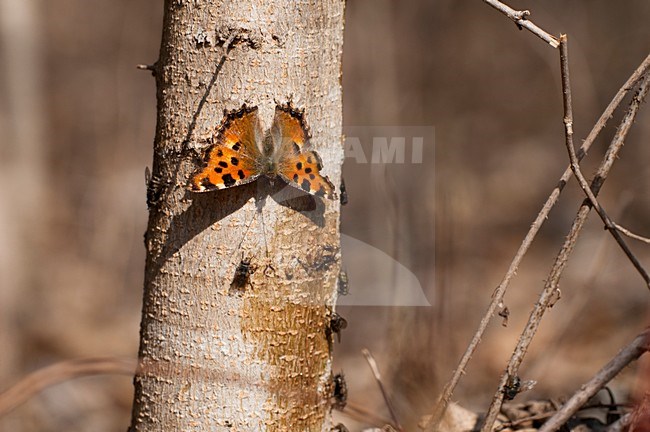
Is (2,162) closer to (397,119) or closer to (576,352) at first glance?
(397,119)

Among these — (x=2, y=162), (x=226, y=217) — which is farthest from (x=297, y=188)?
(x=2, y=162)

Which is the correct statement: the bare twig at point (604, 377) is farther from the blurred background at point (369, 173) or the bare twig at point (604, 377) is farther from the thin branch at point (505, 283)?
the blurred background at point (369, 173)

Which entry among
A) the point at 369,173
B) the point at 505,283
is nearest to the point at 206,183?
the point at 505,283

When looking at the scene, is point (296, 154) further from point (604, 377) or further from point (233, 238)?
point (604, 377)

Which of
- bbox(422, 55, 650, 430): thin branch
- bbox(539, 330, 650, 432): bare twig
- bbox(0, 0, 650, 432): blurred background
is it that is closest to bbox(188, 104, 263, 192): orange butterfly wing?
bbox(422, 55, 650, 430): thin branch

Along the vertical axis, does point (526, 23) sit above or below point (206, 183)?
above

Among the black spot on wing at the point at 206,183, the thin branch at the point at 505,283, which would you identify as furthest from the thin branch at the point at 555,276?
the black spot on wing at the point at 206,183
